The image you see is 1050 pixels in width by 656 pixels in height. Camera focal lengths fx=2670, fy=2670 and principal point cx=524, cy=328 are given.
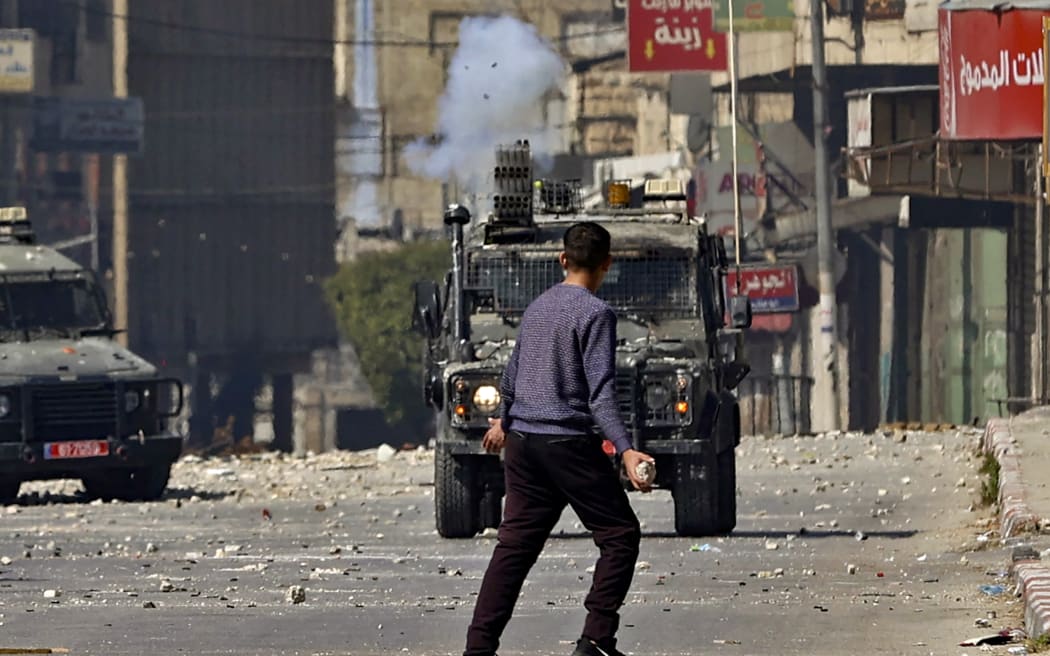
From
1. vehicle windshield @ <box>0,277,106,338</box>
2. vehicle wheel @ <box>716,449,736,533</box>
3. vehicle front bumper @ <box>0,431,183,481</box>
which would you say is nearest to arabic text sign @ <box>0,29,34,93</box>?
vehicle windshield @ <box>0,277,106,338</box>

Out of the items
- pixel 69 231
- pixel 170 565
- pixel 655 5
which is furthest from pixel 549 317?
pixel 69 231

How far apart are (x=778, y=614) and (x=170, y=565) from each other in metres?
5.07

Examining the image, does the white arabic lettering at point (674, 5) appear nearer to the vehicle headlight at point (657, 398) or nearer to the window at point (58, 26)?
the window at point (58, 26)

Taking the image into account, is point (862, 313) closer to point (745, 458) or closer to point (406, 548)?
point (745, 458)

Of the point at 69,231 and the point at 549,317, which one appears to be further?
the point at 69,231

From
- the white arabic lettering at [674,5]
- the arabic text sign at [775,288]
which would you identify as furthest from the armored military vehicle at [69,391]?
the white arabic lettering at [674,5]

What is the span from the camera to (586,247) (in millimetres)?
9758

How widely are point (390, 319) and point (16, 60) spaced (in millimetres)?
12583

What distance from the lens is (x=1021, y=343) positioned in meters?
46.5

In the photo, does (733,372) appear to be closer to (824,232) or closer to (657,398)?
(657,398)

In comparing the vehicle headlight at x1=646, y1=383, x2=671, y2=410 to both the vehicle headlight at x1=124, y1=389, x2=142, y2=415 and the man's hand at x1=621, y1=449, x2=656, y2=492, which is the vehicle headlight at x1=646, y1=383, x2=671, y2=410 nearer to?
the vehicle headlight at x1=124, y1=389, x2=142, y2=415

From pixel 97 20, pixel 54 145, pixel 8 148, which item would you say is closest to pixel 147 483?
pixel 8 148

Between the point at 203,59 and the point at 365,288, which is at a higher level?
the point at 203,59

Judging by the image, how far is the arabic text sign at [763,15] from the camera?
46094 mm
